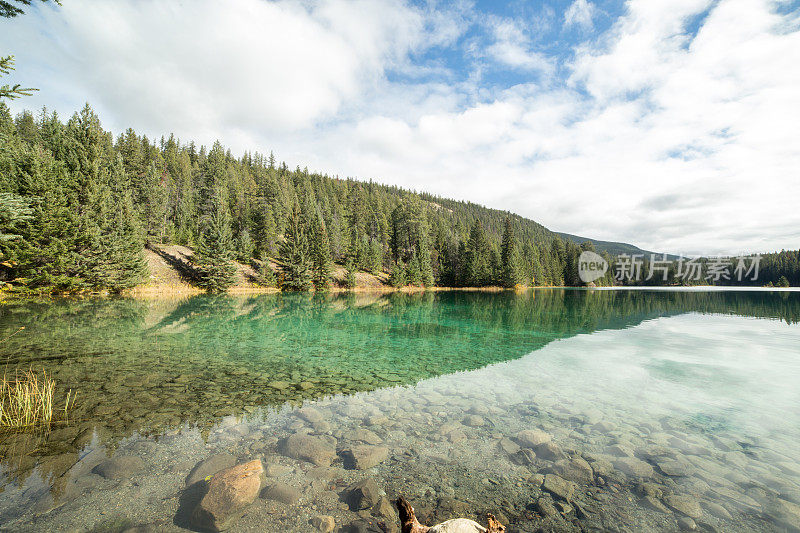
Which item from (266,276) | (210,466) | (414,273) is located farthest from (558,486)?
(414,273)

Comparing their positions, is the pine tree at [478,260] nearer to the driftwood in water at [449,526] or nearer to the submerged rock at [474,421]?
the submerged rock at [474,421]

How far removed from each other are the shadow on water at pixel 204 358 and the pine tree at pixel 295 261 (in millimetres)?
35741

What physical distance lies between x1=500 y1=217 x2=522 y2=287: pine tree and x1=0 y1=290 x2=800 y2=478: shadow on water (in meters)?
60.1

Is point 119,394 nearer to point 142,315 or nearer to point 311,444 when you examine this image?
point 311,444

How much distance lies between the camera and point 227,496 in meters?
4.72

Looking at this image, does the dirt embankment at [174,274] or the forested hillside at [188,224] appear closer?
the forested hillside at [188,224]

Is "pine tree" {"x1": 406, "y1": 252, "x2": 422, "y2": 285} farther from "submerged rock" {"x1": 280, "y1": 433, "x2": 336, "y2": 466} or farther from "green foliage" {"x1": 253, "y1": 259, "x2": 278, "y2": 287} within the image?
"submerged rock" {"x1": 280, "y1": 433, "x2": 336, "y2": 466}

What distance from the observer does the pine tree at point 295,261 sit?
6162 cm

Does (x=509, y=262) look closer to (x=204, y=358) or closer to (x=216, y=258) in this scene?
(x=216, y=258)

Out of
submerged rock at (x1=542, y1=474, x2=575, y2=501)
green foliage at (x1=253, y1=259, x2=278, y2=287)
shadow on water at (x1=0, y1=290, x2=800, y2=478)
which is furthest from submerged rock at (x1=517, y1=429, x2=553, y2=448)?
green foliage at (x1=253, y1=259, x2=278, y2=287)

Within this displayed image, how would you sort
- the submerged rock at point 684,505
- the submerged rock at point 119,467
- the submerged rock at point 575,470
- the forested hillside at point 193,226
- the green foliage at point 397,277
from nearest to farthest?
the submerged rock at point 684,505
the submerged rock at point 119,467
the submerged rock at point 575,470
the forested hillside at point 193,226
the green foliage at point 397,277

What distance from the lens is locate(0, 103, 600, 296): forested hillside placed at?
2705 cm

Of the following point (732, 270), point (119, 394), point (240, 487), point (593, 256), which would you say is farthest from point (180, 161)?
point (732, 270)

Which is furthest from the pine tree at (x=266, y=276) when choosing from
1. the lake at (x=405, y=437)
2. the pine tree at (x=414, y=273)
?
the lake at (x=405, y=437)
